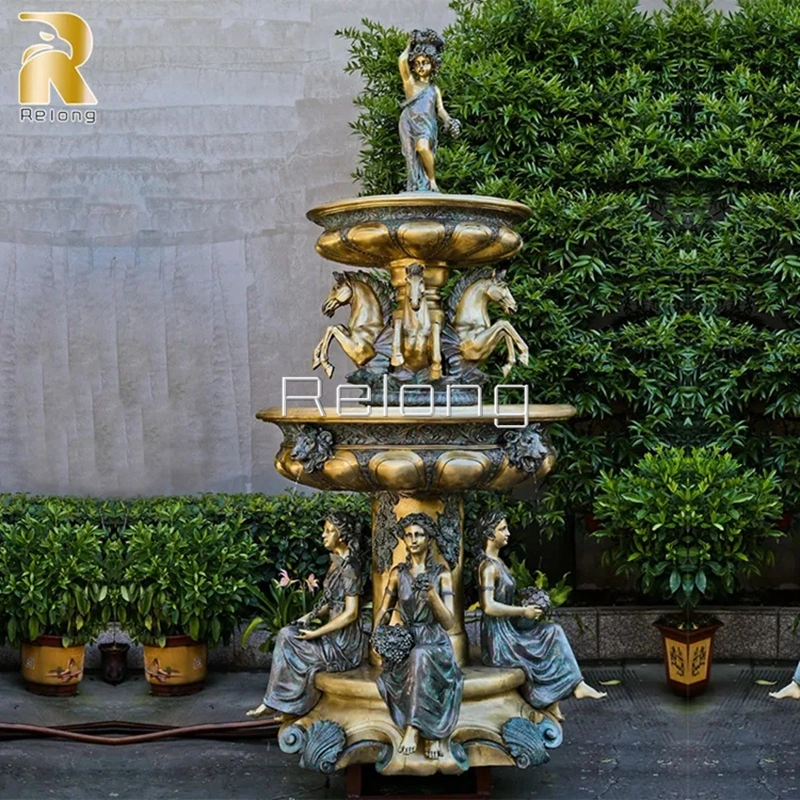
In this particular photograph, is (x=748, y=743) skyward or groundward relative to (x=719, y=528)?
groundward

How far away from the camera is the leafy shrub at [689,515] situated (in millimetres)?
8008

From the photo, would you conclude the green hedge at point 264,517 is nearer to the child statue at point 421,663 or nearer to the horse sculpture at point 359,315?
the horse sculpture at point 359,315

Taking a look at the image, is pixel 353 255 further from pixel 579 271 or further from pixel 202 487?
pixel 202 487

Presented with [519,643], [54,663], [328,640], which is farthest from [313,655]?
[54,663]

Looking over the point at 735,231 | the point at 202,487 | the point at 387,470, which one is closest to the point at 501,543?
the point at 387,470

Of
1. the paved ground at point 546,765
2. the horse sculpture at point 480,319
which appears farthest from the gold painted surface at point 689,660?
the horse sculpture at point 480,319

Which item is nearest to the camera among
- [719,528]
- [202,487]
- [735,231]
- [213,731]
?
[213,731]

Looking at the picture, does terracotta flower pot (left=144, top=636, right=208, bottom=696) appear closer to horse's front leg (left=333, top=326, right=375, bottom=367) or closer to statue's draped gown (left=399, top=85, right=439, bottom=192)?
horse's front leg (left=333, top=326, right=375, bottom=367)

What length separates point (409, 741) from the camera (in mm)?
5988

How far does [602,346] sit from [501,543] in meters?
2.68

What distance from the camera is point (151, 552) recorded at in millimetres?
8328

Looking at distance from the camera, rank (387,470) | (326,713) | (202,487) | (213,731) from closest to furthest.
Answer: (387,470) → (326,713) → (213,731) → (202,487)

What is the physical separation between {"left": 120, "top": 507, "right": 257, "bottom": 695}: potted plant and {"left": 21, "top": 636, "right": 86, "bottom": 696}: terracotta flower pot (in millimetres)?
410

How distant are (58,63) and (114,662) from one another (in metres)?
4.80
